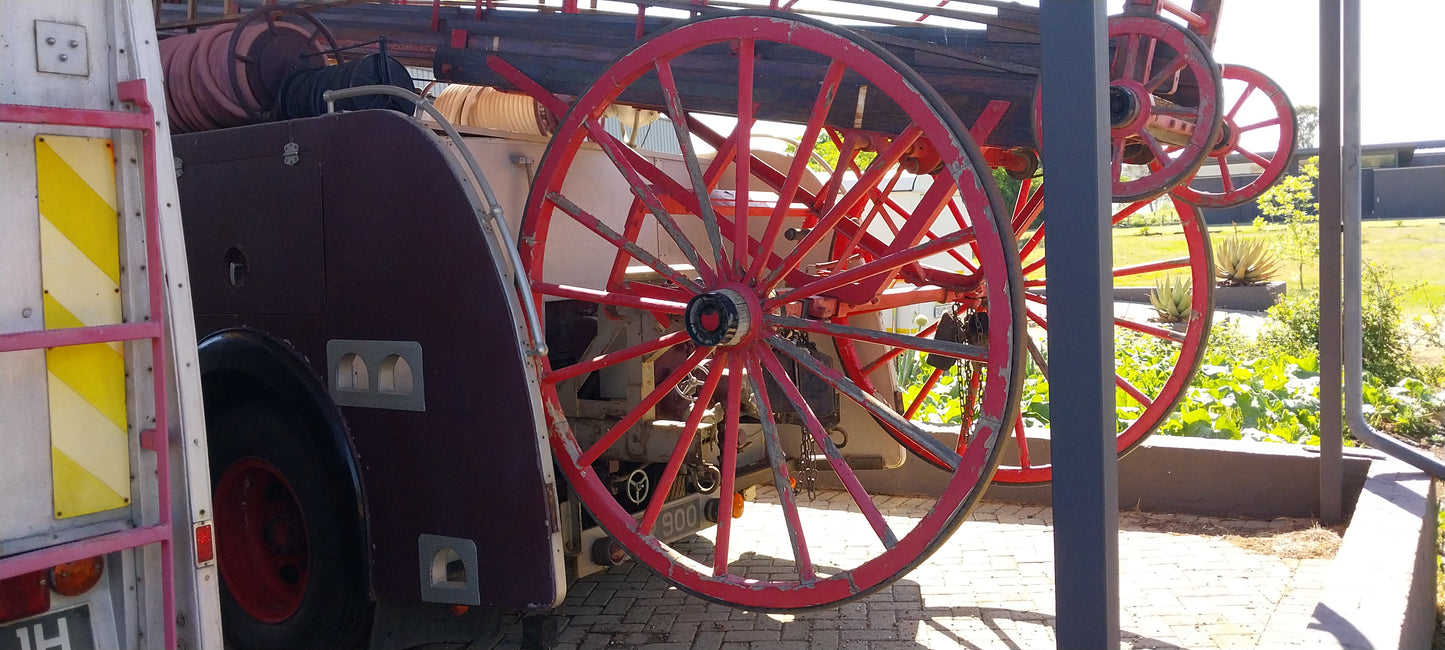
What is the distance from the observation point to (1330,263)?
5648 millimetres

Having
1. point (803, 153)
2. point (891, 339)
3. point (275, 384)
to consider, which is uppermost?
point (803, 153)

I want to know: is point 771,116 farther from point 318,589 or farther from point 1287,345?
point 1287,345

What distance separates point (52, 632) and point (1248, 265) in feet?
53.8

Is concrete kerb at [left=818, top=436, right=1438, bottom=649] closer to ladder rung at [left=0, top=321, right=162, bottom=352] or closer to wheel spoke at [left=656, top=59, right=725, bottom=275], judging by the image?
wheel spoke at [left=656, top=59, right=725, bottom=275]

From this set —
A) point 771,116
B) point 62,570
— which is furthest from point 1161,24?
point 62,570

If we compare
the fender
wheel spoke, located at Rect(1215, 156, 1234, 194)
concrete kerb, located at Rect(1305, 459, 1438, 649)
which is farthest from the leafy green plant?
the fender

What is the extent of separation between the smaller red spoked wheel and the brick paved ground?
90cm

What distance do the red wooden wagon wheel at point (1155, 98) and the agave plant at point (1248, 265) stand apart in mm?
13661

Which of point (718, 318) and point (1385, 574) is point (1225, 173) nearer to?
point (1385, 574)

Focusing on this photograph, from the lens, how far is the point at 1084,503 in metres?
2.52

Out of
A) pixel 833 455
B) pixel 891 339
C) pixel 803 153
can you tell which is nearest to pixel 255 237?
pixel 803 153

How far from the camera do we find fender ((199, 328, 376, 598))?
4039 millimetres

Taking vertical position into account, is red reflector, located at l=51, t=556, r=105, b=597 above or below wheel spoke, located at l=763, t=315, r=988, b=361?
below

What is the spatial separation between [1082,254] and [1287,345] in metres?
8.45
